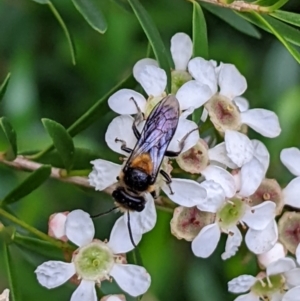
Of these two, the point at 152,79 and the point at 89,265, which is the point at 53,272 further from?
the point at 152,79

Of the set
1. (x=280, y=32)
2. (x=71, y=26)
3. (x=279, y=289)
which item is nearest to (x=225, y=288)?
(x=279, y=289)

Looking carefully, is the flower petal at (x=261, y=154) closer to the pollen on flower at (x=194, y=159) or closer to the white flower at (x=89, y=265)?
the pollen on flower at (x=194, y=159)

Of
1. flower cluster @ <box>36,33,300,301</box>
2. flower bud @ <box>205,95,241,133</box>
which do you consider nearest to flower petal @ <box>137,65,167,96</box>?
flower cluster @ <box>36,33,300,301</box>

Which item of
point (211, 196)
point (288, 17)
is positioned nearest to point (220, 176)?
point (211, 196)

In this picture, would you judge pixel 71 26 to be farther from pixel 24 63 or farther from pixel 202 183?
pixel 202 183

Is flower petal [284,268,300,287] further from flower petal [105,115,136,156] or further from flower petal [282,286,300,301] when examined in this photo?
flower petal [105,115,136,156]

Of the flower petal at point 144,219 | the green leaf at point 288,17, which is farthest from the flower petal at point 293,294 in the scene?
the green leaf at point 288,17
